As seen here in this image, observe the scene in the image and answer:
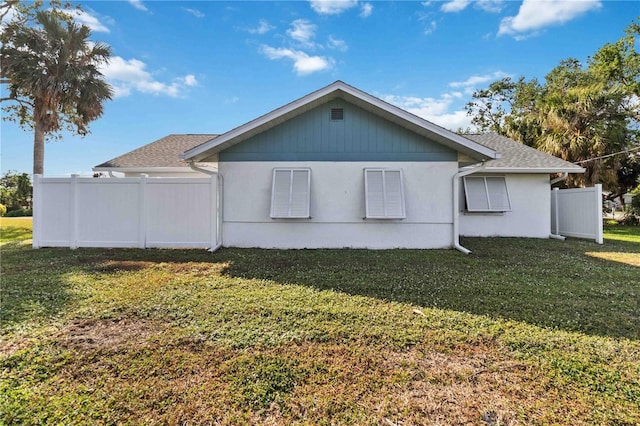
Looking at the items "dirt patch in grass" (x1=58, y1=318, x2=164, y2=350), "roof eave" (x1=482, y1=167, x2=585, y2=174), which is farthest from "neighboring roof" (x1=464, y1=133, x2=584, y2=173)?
"dirt patch in grass" (x1=58, y1=318, x2=164, y2=350)

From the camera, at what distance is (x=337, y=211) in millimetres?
7613

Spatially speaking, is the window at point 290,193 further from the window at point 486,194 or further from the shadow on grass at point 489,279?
the window at point 486,194

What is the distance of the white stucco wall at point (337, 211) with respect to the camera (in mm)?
7562

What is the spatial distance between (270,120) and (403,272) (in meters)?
4.57

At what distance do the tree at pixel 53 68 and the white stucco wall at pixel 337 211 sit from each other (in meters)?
8.05

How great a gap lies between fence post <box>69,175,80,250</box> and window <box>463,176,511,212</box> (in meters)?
11.1

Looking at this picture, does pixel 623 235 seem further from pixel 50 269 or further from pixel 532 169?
pixel 50 269

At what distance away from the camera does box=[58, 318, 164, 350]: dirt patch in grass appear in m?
2.86

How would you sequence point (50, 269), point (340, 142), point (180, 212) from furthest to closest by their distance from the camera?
point (340, 142) → point (180, 212) → point (50, 269)

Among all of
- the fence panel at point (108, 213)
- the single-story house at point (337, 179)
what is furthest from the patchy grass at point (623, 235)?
the fence panel at point (108, 213)

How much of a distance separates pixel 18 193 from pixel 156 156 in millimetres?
32035

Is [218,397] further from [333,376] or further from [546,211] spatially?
[546,211]

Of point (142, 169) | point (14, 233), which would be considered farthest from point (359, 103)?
point (14, 233)

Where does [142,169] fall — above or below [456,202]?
above
